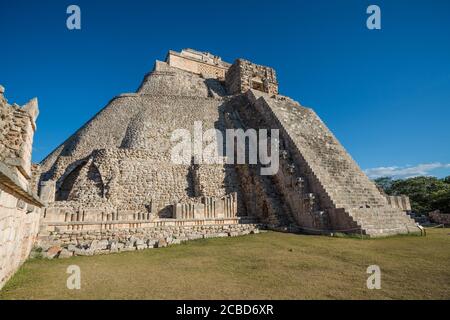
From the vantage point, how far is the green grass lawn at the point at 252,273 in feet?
12.8

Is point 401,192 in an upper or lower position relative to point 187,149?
lower

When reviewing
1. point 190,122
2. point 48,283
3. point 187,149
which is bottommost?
point 48,283

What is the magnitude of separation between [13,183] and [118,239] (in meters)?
7.68

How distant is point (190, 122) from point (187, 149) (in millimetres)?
3730

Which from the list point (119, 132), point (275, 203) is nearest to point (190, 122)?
point (119, 132)

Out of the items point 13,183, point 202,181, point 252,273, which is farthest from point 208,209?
point 13,183

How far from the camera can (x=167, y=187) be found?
619 inches

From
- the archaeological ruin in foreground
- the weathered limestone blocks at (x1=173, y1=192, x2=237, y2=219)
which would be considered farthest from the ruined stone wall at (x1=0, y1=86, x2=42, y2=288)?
the weathered limestone blocks at (x1=173, y1=192, x2=237, y2=219)

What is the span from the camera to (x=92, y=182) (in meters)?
15.0

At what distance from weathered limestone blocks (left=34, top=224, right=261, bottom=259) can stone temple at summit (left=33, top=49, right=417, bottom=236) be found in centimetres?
29

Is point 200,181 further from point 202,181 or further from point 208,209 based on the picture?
point 208,209

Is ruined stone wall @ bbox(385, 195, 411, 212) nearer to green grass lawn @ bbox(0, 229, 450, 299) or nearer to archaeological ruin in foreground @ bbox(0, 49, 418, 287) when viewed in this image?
archaeological ruin in foreground @ bbox(0, 49, 418, 287)

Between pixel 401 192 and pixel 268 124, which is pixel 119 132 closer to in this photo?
pixel 268 124

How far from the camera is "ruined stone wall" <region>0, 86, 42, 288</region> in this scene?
3574mm
